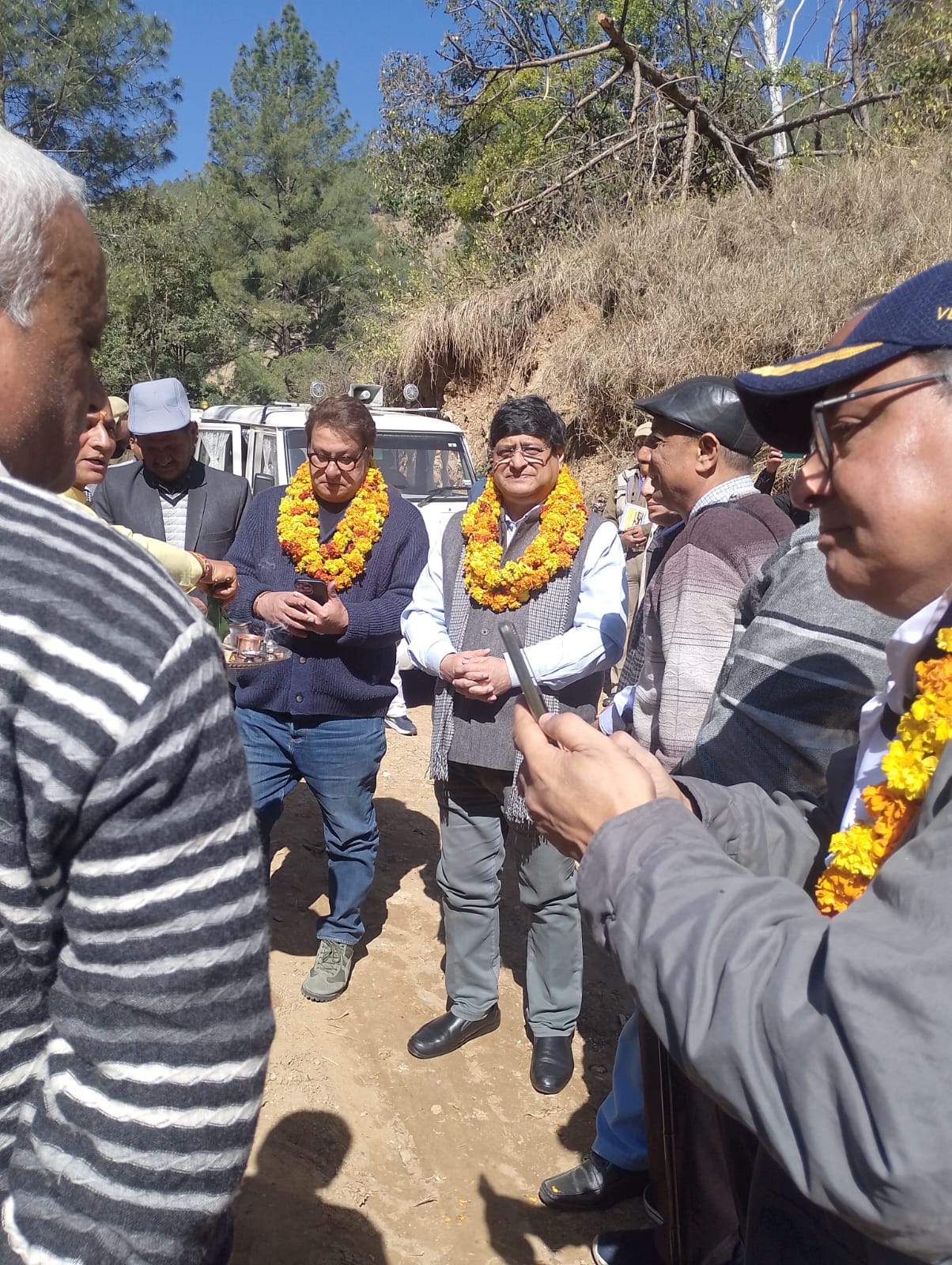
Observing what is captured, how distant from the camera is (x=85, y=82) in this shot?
66.8 feet

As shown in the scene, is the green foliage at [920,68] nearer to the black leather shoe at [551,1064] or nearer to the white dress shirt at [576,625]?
the white dress shirt at [576,625]

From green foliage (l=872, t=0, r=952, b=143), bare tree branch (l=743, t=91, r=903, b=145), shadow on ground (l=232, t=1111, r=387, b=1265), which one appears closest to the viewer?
shadow on ground (l=232, t=1111, r=387, b=1265)

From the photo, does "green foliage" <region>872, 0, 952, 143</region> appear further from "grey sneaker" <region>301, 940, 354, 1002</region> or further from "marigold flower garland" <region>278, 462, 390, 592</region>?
"grey sneaker" <region>301, 940, 354, 1002</region>

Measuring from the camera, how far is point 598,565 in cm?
323

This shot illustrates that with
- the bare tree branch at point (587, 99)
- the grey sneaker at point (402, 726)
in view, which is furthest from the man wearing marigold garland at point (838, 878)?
the bare tree branch at point (587, 99)

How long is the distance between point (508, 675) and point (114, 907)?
226 cm

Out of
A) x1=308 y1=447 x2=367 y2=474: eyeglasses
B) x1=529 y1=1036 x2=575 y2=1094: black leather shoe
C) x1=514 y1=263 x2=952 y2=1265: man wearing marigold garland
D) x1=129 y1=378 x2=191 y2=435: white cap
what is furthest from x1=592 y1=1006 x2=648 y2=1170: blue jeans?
x1=129 y1=378 x2=191 y2=435: white cap

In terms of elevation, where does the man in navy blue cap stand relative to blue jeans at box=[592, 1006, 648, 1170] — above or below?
above

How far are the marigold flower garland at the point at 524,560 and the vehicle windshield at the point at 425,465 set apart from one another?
4316mm

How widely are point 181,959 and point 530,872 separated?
7.77 feet

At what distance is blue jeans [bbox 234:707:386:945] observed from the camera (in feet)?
11.4

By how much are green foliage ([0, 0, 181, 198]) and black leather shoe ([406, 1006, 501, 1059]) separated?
22.3 metres

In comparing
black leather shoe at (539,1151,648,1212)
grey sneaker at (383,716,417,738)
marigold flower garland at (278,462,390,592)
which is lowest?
black leather shoe at (539,1151,648,1212)

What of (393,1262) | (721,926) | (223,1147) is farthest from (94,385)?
(393,1262)
